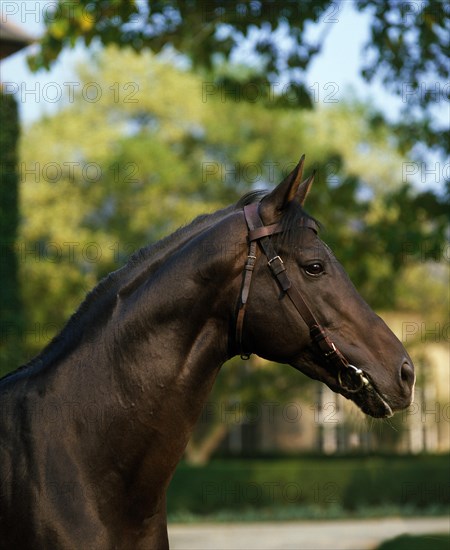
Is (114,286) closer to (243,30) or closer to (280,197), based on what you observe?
(280,197)

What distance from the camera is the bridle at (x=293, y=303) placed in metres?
3.37

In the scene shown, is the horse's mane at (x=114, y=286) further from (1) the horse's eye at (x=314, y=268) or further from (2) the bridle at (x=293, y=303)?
(1) the horse's eye at (x=314, y=268)

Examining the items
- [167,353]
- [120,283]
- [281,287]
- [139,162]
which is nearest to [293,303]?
[281,287]

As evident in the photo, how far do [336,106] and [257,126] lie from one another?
3.69m

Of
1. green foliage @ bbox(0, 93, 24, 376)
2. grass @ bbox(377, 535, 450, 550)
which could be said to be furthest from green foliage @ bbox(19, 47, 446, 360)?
grass @ bbox(377, 535, 450, 550)

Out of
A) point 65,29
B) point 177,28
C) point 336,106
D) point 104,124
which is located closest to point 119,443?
point 65,29

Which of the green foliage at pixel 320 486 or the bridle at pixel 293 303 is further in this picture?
the green foliage at pixel 320 486

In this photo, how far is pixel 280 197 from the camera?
136 inches

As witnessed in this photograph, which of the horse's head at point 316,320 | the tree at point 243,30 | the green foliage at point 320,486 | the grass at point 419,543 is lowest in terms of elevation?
the green foliage at point 320,486

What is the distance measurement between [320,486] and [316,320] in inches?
725

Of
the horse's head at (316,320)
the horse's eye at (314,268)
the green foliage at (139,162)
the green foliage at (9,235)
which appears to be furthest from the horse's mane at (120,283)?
the green foliage at (139,162)

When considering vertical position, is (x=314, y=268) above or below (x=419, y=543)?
above

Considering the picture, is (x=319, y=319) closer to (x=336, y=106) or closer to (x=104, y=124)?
(x=104, y=124)

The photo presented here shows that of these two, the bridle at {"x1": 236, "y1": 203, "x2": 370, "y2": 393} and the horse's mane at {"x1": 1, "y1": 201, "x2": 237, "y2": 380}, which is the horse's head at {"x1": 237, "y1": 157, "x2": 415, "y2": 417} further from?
the horse's mane at {"x1": 1, "y1": 201, "x2": 237, "y2": 380}
